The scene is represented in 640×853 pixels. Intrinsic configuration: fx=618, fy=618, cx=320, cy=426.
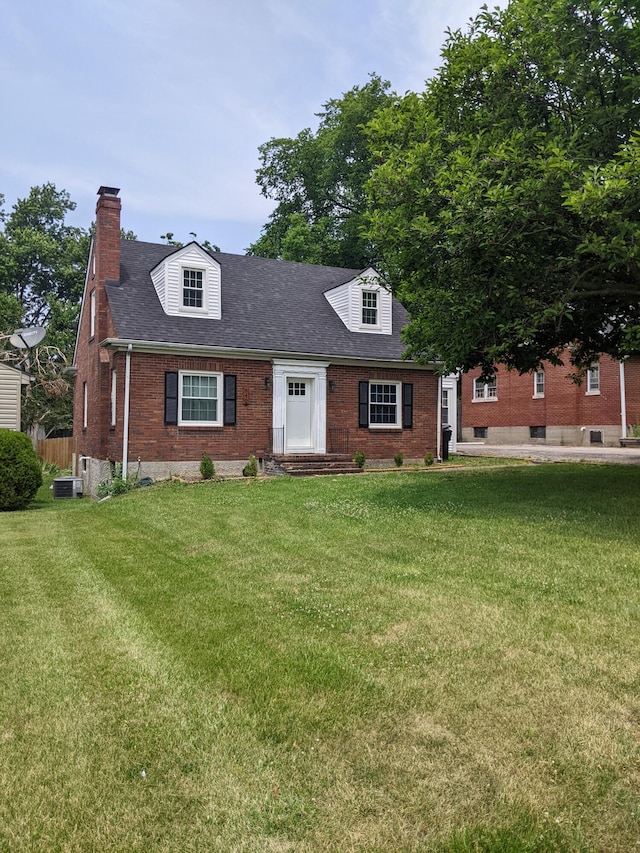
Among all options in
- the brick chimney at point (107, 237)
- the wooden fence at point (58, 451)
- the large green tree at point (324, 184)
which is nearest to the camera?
the brick chimney at point (107, 237)

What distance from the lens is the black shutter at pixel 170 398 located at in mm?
16125

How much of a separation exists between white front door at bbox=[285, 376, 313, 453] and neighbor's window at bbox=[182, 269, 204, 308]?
335 cm

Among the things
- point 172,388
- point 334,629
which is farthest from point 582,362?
point 334,629

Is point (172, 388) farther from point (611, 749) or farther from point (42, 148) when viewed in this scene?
point (611, 749)

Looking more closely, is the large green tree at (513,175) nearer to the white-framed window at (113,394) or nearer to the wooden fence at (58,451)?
the white-framed window at (113,394)

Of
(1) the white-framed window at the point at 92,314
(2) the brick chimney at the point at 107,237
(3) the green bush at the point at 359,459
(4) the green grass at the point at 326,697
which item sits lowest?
(4) the green grass at the point at 326,697

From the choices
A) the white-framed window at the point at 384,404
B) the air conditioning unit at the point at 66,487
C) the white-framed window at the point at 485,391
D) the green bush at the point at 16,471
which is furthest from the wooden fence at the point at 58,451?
the white-framed window at the point at 485,391

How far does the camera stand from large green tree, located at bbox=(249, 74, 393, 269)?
2955cm

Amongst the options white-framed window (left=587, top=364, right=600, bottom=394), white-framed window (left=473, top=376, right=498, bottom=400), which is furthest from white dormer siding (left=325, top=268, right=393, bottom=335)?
white-framed window (left=473, top=376, right=498, bottom=400)

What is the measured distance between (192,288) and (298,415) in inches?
184

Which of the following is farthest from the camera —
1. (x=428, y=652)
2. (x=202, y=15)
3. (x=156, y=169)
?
(x=156, y=169)

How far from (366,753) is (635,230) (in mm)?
7316

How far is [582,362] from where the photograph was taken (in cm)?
1441

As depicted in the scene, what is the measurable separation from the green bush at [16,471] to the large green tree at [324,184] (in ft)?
58.7
